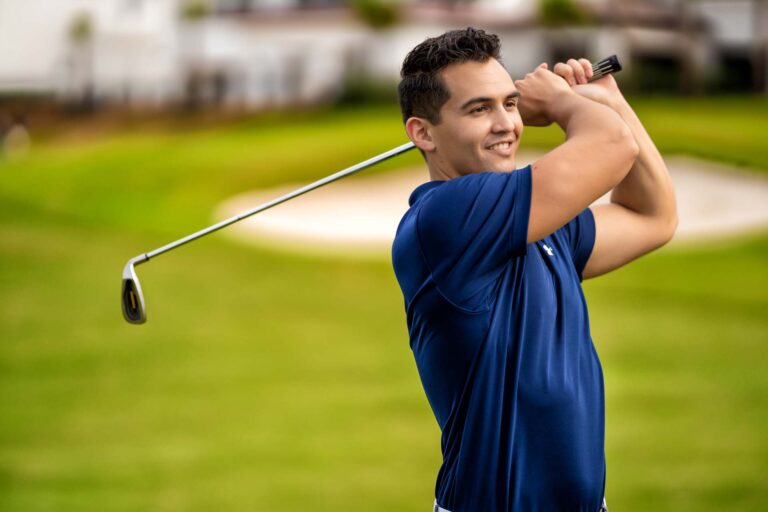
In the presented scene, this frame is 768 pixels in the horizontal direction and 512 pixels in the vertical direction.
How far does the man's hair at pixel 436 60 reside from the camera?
197 cm

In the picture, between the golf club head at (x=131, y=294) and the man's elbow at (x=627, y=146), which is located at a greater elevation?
the golf club head at (x=131, y=294)

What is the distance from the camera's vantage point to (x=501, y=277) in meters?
1.93

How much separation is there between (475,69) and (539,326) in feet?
1.41

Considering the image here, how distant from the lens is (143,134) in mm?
12977

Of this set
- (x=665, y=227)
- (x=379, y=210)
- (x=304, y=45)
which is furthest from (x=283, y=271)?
(x=665, y=227)

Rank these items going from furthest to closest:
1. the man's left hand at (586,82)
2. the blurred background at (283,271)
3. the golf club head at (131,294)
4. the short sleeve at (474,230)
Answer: the blurred background at (283,271)
the golf club head at (131,294)
the man's left hand at (586,82)
the short sleeve at (474,230)

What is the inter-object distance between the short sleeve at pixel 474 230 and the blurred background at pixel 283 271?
372 centimetres

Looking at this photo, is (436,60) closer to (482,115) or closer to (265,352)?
(482,115)

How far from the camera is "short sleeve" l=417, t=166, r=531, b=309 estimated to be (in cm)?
187

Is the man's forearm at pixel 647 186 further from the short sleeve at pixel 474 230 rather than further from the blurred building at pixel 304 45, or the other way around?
the blurred building at pixel 304 45

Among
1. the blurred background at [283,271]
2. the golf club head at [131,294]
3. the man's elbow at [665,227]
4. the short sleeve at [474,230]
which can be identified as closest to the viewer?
the short sleeve at [474,230]

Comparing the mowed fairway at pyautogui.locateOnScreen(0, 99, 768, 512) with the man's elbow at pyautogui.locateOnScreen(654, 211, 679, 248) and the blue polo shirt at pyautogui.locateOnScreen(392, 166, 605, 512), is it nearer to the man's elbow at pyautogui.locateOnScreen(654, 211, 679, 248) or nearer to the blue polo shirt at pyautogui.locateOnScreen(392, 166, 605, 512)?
the man's elbow at pyautogui.locateOnScreen(654, 211, 679, 248)

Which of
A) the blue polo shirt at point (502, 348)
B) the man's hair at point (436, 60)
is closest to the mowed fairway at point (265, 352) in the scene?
the blue polo shirt at point (502, 348)

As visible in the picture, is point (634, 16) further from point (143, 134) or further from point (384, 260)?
point (143, 134)
